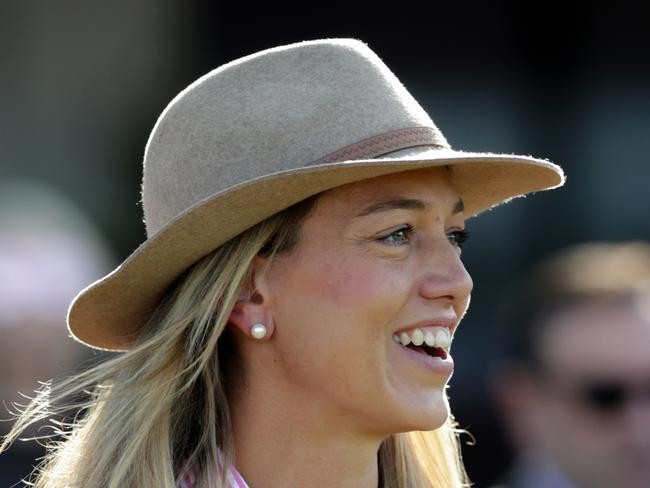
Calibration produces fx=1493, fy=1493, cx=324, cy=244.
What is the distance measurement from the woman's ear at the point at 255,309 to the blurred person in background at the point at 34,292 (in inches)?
64.8

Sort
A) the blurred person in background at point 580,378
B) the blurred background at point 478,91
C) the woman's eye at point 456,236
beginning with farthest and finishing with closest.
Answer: the blurred background at point 478,91 → the blurred person in background at point 580,378 → the woman's eye at point 456,236

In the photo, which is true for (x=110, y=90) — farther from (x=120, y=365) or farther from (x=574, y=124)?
(x=120, y=365)

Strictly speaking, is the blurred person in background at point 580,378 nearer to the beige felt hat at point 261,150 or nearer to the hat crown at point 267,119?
the beige felt hat at point 261,150

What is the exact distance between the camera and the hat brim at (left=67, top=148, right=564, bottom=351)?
343 cm

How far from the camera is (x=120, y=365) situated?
12.4 feet

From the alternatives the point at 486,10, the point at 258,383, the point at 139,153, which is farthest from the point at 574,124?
the point at 258,383

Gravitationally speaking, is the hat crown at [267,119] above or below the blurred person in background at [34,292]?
below

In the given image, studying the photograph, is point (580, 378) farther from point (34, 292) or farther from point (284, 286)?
point (34, 292)

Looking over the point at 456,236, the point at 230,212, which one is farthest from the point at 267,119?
the point at 456,236

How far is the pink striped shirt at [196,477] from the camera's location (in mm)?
3637

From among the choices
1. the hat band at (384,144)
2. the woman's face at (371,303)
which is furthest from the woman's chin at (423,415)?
the hat band at (384,144)

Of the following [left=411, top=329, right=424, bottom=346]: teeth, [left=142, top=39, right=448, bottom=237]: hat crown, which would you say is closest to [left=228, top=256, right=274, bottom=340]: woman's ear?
[left=142, top=39, right=448, bottom=237]: hat crown

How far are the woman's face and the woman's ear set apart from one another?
14mm

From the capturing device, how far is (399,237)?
3.58 m
